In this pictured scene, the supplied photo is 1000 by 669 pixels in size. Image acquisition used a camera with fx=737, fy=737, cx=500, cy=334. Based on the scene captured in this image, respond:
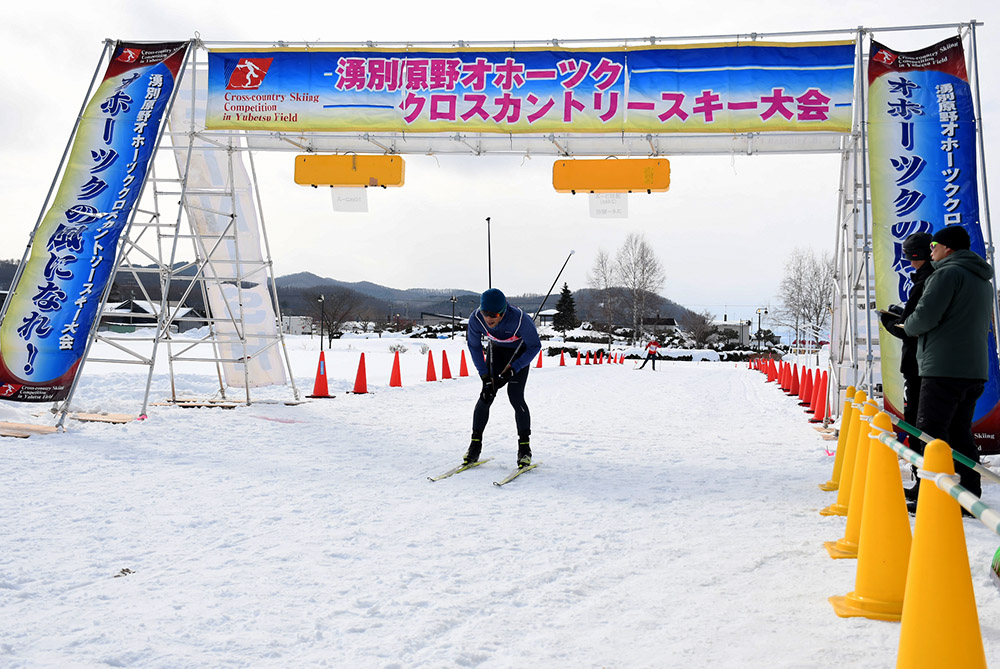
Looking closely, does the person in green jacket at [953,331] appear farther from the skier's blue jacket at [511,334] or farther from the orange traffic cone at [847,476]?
the skier's blue jacket at [511,334]

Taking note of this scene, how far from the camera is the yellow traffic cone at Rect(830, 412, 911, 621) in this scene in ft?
10.4

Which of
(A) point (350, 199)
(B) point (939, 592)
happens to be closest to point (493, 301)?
(A) point (350, 199)

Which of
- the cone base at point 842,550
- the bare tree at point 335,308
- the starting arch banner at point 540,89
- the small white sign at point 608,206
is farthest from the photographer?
the bare tree at point 335,308

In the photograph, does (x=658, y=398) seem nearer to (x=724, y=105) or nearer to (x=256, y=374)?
(x=724, y=105)

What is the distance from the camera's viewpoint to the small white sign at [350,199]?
9.93 metres

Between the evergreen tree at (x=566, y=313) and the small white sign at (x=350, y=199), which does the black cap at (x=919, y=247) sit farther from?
the evergreen tree at (x=566, y=313)

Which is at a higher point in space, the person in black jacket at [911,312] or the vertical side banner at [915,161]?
the vertical side banner at [915,161]

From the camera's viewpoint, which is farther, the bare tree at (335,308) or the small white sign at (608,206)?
the bare tree at (335,308)

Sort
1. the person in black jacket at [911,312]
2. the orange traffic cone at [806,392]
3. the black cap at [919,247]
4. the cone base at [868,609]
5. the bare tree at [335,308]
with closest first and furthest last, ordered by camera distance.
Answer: the cone base at [868,609] < the person in black jacket at [911,312] < the black cap at [919,247] < the orange traffic cone at [806,392] < the bare tree at [335,308]

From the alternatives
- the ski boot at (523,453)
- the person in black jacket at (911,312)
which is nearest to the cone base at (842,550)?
the person in black jacket at (911,312)

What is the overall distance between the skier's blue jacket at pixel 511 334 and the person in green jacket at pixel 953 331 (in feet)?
10.2

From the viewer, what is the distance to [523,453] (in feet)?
21.8

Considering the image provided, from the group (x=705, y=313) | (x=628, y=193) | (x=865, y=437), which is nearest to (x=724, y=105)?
(x=628, y=193)

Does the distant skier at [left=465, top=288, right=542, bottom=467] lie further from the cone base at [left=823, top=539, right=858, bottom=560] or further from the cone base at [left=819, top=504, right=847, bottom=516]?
the cone base at [left=823, top=539, right=858, bottom=560]
